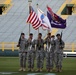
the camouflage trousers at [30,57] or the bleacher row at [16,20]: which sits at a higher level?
the bleacher row at [16,20]

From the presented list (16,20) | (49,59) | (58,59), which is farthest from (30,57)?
(16,20)

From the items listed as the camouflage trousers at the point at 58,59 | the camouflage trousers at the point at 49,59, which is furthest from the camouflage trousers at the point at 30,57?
the camouflage trousers at the point at 58,59

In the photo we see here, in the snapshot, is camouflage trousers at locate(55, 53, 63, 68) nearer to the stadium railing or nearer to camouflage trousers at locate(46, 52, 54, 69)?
camouflage trousers at locate(46, 52, 54, 69)

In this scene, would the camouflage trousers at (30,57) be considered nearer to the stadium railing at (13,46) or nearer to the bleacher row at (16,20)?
the stadium railing at (13,46)

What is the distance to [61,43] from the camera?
61.2ft

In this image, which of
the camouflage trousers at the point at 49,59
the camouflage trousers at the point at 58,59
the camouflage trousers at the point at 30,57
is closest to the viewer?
the camouflage trousers at the point at 58,59

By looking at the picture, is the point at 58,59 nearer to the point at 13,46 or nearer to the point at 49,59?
the point at 49,59

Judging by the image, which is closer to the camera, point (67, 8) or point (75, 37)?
point (75, 37)

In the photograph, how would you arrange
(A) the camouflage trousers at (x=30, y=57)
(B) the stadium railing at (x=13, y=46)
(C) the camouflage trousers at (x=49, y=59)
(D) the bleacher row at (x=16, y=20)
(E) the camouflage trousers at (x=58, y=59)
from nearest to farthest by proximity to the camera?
(E) the camouflage trousers at (x=58, y=59) → (C) the camouflage trousers at (x=49, y=59) → (A) the camouflage trousers at (x=30, y=57) → (B) the stadium railing at (x=13, y=46) → (D) the bleacher row at (x=16, y=20)

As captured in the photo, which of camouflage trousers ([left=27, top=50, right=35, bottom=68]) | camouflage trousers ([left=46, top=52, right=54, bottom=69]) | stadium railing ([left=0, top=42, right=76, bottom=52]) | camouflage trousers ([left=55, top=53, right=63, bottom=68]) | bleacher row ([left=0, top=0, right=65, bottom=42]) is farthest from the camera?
bleacher row ([left=0, top=0, right=65, bottom=42])

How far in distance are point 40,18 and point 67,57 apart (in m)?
9.59

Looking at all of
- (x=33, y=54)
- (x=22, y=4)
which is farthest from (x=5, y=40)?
(x=33, y=54)

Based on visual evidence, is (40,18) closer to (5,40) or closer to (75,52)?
(75,52)

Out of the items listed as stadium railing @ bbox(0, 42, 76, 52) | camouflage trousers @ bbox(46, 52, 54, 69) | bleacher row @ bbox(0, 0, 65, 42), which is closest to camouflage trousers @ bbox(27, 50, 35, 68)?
camouflage trousers @ bbox(46, 52, 54, 69)
